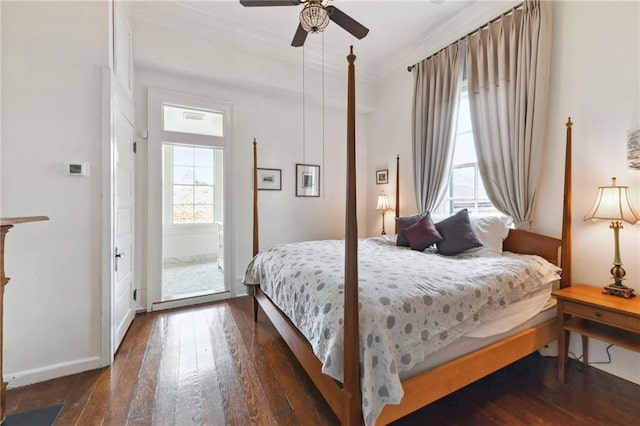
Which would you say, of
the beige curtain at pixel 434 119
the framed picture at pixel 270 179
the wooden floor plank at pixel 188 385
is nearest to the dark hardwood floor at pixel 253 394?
the wooden floor plank at pixel 188 385

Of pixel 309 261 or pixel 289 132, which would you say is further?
pixel 289 132

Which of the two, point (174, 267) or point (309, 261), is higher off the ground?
point (309, 261)

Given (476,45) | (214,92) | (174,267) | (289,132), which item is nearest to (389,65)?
(476,45)

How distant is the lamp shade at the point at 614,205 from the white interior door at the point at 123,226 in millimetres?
3660

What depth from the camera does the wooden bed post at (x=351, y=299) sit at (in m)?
1.17

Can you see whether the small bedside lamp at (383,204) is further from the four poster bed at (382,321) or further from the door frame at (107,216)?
the door frame at (107,216)

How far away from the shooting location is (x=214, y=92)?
3496 millimetres

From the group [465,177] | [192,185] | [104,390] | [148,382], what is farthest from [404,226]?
[192,185]

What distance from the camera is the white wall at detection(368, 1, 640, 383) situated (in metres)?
1.94

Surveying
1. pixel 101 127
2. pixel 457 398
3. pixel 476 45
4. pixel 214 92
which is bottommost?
pixel 457 398

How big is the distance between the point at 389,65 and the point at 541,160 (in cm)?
261

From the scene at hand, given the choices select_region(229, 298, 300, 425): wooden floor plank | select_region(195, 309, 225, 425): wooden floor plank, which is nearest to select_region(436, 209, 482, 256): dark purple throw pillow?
select_region(229, 298, 300, 425): wooden floor plank

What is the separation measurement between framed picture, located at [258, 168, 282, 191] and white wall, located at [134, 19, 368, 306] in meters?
0.07

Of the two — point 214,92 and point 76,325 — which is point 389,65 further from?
point 76,325
